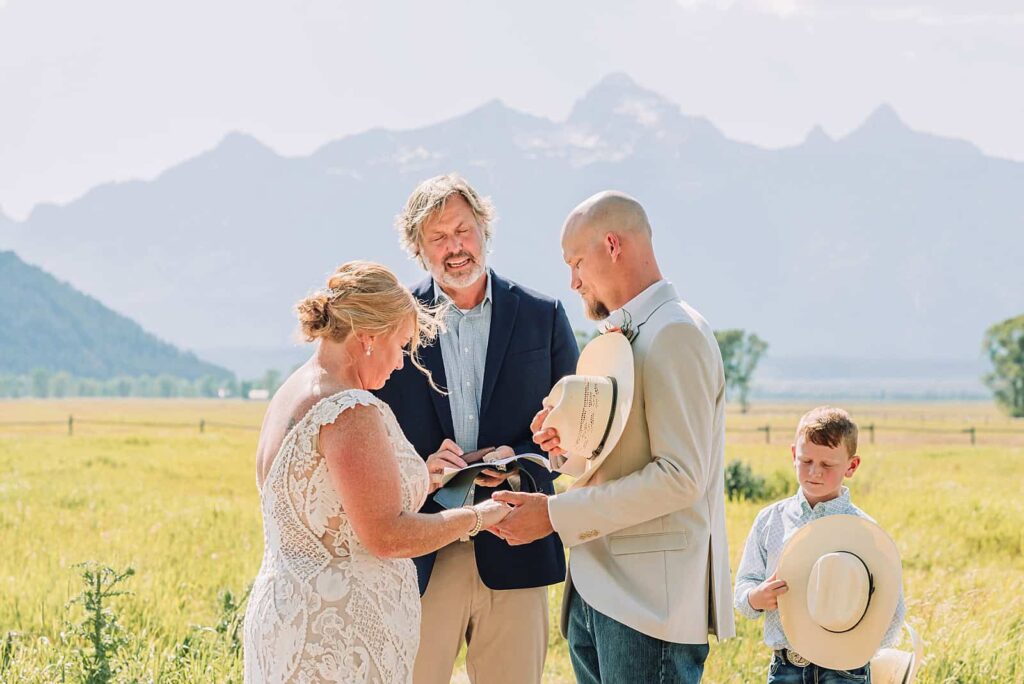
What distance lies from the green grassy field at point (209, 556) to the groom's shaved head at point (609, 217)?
335 centimetres

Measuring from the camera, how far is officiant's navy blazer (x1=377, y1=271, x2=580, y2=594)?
435cm

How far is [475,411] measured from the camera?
457 centimetres

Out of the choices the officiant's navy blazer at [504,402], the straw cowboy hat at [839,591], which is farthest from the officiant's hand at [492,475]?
the straw cowboy hat at [839,591]

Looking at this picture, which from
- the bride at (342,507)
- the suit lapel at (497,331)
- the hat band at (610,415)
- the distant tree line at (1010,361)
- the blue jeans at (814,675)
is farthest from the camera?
the distant tree line at (1010,361)

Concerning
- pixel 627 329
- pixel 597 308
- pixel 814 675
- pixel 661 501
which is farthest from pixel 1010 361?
pixel 661 501

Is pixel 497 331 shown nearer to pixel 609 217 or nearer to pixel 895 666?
pixel 609 217

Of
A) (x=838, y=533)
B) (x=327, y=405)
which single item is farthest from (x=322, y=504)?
(x=838, y=533)

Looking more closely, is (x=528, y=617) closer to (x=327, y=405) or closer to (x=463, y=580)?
(x=463, y=580)

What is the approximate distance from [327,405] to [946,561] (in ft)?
34.3

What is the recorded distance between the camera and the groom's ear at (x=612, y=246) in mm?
3445

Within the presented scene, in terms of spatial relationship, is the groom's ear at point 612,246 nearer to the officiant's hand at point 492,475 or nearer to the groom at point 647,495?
the groom at point 647,495

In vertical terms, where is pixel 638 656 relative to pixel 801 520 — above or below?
below

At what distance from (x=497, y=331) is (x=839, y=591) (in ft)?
5.59

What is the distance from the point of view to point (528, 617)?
4465 mm
